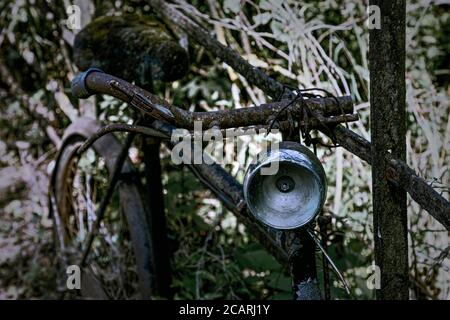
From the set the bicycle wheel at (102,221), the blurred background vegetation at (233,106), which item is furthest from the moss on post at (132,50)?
the bicycle wheel at (102,221)

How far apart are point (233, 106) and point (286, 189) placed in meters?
2.50

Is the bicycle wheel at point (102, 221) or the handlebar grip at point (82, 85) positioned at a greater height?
the handlebar grip at point (82, 85)

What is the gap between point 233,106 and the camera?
13.7ft

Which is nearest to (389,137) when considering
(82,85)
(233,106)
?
(82,85)

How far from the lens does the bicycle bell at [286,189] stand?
1.68m

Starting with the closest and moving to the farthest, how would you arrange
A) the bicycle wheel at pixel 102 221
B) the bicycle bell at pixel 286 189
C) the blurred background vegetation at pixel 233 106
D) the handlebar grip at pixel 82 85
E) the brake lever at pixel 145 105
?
the bicycle bell at pixel 286 189, the brake lever at pixel 145 105, the handlebar grip at pixel 82 85, the blurred background vegetation at pixel 233 106, the bicycle wheel at pixel 102 221

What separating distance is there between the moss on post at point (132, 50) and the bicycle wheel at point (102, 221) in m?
0.81

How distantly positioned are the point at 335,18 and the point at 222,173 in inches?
66.5

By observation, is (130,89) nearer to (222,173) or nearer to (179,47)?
(222,173)

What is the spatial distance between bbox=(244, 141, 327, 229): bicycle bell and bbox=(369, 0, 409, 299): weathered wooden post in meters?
0.24

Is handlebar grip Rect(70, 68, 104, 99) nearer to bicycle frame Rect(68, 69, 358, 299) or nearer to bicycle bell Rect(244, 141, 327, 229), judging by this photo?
bicycle frame Rect(68, 69, 358, 299)

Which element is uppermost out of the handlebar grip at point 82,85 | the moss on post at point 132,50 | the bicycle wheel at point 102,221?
the moss on post at point 132,50

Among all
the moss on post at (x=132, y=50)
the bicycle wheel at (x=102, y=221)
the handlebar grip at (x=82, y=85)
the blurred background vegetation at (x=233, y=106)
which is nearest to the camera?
the handlebar grip at (x=82, y=85)

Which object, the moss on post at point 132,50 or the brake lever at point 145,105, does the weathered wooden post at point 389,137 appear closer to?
the brake lever at point 145,105
